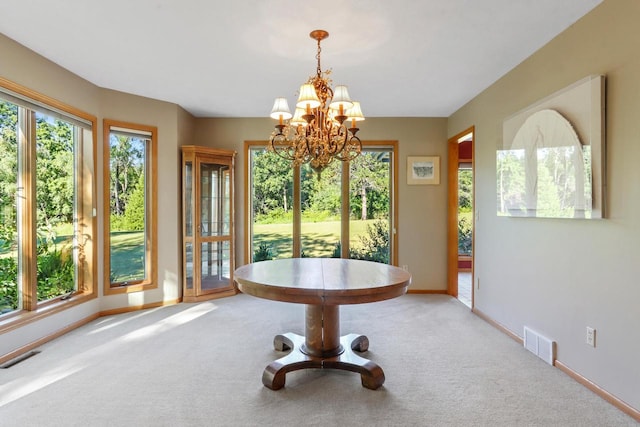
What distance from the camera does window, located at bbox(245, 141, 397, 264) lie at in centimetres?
503

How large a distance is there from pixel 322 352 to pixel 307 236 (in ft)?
8.66

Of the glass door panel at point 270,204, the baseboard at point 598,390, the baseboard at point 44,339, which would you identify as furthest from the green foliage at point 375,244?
the baseboard at point 44,339

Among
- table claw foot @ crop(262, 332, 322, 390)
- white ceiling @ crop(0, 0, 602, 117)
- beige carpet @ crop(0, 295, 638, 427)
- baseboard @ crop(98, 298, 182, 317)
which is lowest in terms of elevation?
beige carpet @ crop(0, 295, 638, 427)

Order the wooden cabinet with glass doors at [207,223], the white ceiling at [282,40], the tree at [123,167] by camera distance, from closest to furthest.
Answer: the white ceiling at [282,40], the tree at [123,167], the wooden cabinet with glass doors at [207,223]

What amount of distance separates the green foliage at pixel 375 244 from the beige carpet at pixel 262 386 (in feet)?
5.40

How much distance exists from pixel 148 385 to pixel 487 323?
3.14 meters

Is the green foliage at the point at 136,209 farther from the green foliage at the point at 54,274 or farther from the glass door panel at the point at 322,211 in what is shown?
the glass door panel at the point at 322,211

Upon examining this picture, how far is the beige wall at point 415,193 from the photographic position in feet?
16.0

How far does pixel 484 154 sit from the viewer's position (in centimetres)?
382

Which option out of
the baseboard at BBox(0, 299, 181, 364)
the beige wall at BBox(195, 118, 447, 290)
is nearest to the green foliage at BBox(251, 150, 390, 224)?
the beige wall at BBox(195, 118, 447, 290)

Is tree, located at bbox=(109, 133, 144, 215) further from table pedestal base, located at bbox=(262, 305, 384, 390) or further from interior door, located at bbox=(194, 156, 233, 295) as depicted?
table pedestal base, located at bbox=(262, 305, 384, 390)

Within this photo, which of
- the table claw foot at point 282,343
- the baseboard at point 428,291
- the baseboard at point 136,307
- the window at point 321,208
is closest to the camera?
the table claw foot at point 282,343

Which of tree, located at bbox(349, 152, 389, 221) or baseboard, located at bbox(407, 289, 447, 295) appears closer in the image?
baseboard, located at bbox(407, 289, 447, 295)

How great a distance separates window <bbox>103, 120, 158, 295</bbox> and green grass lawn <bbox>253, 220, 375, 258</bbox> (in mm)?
1434
